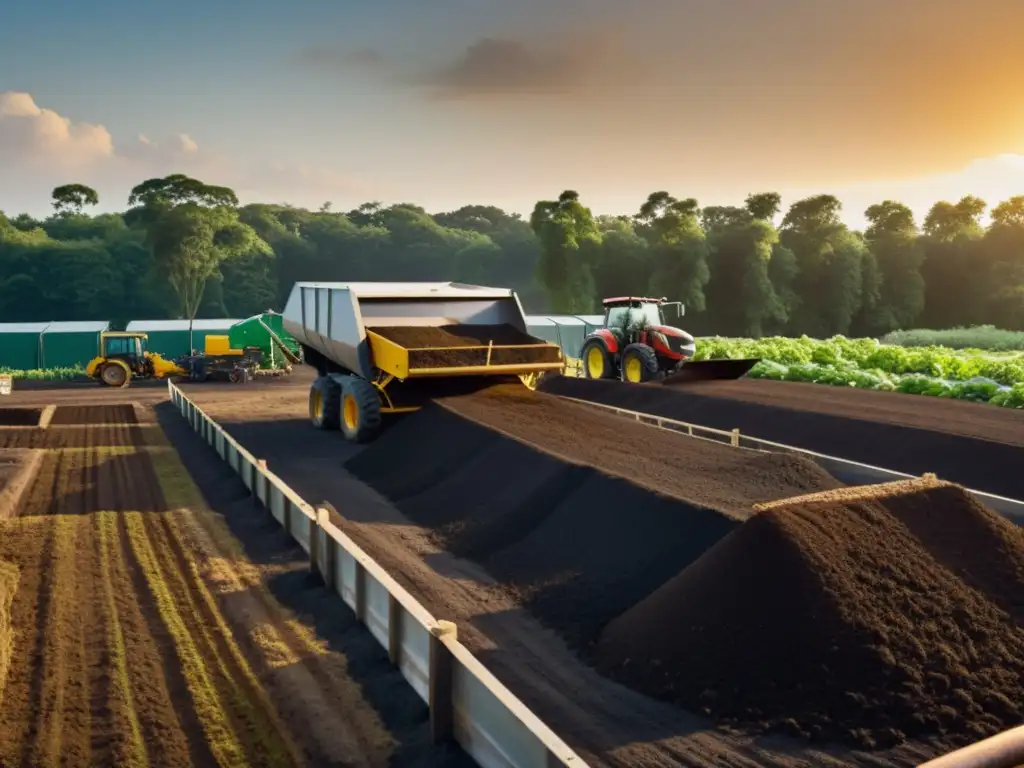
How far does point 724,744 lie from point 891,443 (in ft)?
33.3

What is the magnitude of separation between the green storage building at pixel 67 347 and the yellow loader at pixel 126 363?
498 centimetres

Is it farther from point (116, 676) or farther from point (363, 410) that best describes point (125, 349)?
point (116, 676)

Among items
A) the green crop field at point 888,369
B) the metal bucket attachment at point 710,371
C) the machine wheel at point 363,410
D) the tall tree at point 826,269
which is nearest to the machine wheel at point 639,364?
the metal bucket attachment at point 710,371

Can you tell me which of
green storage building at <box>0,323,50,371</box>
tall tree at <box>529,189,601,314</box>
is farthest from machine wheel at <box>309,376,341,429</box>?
tall tree at <box>529,189,601,314</box>

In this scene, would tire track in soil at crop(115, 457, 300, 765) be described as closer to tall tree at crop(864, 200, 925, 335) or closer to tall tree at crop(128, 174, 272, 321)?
tall tree at crop(128, 174, 272, 321)

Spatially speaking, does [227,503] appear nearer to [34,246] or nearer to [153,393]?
[153,393]

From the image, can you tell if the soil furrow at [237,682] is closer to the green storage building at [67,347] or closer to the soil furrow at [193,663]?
the soil furrow at [193,663]

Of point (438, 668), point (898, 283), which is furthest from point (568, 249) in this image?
point (438, 668)

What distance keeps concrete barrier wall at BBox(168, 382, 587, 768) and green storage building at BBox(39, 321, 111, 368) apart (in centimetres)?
2975

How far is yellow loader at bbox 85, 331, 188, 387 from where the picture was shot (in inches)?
1145

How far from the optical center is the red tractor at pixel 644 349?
21000mm

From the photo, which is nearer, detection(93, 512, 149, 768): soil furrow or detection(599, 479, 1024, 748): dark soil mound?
detection(93, 512, 149, 768): soil furrow

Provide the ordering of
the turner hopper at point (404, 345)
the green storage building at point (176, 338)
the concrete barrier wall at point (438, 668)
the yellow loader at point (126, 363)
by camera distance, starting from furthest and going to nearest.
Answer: the green storage building at point (176, 338), the yellow loader at point (126, 363), the turner hopper at point (404, 345), the concrete barrier wall at point (438, 668)

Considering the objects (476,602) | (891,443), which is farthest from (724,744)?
(891,443)
